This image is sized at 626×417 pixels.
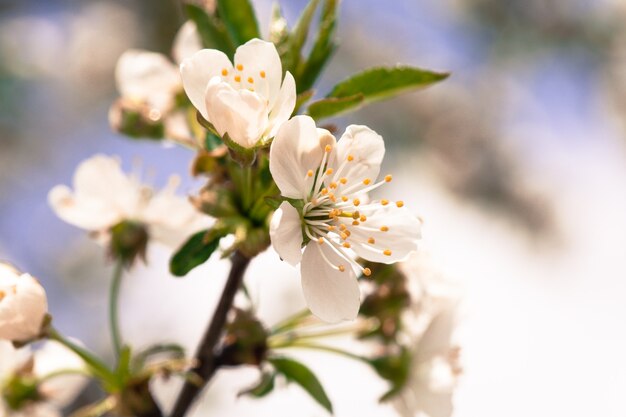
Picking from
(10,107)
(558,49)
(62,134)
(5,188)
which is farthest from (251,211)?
(558,49)

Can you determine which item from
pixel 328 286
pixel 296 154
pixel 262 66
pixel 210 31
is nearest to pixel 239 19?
pixel 210 31

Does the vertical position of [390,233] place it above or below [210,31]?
below

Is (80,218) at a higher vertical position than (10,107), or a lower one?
higher

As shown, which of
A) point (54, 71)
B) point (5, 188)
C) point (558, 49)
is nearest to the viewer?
point (5, 188)

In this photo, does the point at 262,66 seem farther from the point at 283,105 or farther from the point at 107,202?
the point at 107,202

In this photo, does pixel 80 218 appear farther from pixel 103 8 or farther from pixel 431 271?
pixel 103 8

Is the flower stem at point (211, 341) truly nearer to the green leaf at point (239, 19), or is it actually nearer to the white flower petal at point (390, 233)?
the white flower petal at point (390, 233)
